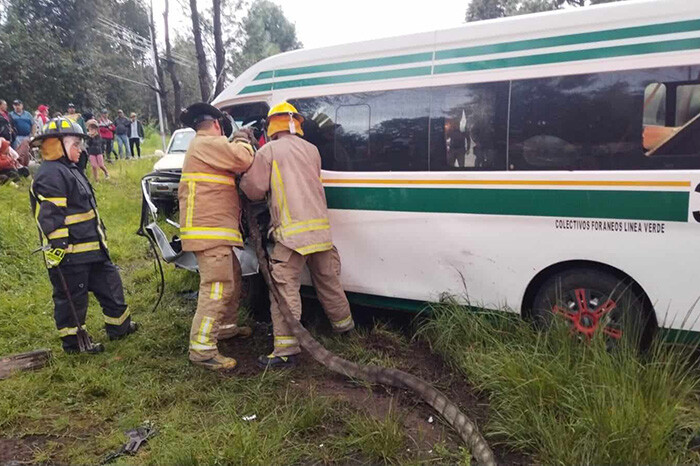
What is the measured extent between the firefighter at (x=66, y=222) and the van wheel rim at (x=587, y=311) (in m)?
3.61

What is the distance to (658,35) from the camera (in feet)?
9.48

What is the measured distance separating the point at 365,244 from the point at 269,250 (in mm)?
806

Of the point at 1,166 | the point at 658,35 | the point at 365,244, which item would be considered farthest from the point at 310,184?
the point at 1,166

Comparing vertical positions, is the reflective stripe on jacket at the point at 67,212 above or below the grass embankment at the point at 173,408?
above

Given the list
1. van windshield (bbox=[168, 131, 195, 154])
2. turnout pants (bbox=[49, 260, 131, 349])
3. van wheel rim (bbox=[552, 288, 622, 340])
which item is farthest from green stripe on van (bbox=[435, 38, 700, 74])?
van windshield (bbox=[168, 131, 195, 154])

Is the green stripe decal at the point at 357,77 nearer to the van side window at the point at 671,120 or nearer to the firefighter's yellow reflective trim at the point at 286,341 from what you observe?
the van side window at the point at 671,120

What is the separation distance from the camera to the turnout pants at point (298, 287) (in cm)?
371

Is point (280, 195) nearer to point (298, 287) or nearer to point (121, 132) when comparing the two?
point (298, 287)

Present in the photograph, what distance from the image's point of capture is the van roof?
289 cm

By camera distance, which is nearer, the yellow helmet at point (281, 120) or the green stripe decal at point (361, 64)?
the green stripe decal at point (361, 64)

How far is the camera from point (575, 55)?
313 cm

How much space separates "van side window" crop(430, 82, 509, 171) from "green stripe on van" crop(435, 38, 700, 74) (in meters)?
0.13

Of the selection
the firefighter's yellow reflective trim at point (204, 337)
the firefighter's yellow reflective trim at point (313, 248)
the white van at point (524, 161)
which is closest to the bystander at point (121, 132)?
the white van at point (524, 161)

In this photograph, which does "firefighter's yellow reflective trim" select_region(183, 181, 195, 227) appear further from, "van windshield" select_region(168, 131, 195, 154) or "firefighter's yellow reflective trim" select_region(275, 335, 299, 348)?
"van windshield" select_region(168, 131, 195, 154)
